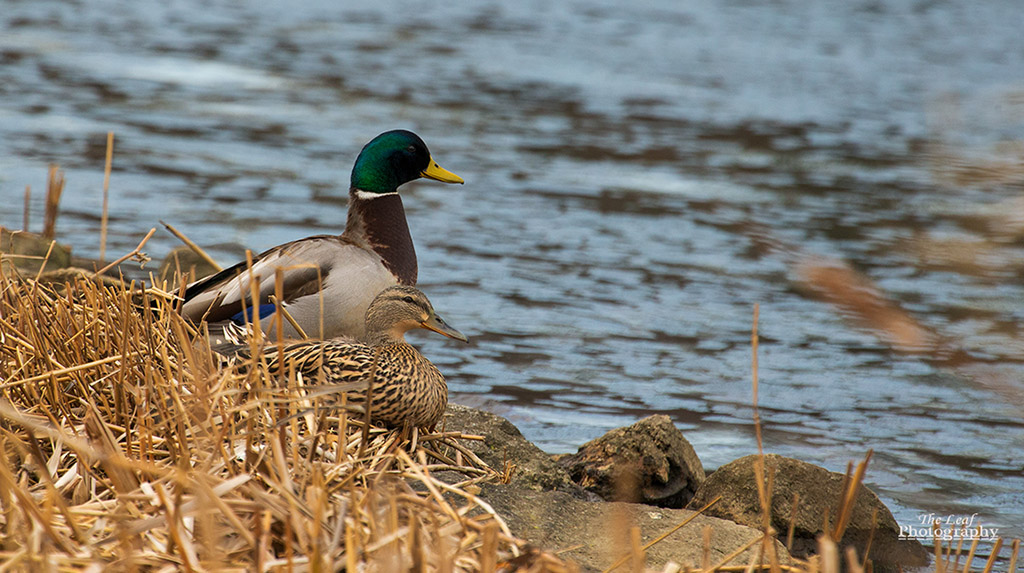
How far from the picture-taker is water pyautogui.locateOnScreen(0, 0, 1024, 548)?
5.55 meters

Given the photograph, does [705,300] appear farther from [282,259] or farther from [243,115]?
[243,115]

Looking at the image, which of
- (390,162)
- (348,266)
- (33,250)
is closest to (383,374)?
(348,266)

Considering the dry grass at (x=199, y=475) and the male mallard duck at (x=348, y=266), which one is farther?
the male mallard duck at (x=348, y=266)

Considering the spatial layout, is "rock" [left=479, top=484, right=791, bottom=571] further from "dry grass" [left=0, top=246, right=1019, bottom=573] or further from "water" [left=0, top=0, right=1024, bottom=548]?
"water" [left=0, top=0, right=1024, bottom=548]

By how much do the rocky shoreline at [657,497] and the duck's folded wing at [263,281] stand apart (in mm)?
844

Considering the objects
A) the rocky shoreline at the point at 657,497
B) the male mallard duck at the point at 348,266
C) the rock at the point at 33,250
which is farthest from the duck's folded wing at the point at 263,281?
the rock at the point at 33,250

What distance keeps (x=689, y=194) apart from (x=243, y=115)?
448 centimetres

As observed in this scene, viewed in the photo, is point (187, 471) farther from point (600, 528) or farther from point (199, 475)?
point (600, 528)

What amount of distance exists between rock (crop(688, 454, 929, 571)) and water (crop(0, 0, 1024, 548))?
1.69 feet

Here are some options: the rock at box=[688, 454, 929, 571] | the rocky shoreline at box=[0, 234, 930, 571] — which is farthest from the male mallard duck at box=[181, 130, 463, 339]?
the rock at box=[688, 454, 929, 571]

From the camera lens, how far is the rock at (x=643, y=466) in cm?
429

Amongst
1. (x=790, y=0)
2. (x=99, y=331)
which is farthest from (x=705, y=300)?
(x=790, y=0)

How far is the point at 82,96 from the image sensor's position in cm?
1227

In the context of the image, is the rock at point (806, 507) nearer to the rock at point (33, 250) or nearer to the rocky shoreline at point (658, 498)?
the rocky shoreline at point (658, 498)
